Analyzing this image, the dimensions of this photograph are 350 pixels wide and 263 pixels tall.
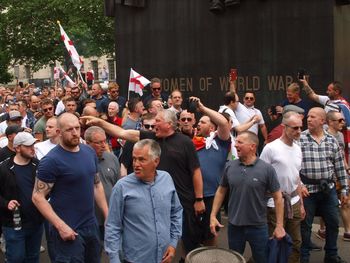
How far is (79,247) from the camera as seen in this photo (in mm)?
4660

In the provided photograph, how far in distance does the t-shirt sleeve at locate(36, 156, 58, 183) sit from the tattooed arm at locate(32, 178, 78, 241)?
4 cm

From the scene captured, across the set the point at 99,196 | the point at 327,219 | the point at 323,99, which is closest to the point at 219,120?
the point at 99,196

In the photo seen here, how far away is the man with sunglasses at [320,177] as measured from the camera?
606cm

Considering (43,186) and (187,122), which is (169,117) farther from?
(43,186)

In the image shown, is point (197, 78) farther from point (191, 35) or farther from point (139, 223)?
point (139, 223)

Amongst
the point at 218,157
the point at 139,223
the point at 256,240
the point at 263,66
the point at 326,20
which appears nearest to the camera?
the point at 139,223

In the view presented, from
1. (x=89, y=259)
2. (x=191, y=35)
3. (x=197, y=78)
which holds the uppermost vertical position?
(x=191, y=35)

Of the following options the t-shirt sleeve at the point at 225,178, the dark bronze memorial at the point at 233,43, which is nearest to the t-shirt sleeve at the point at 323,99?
the dark bronze memorial at the point at 233,43

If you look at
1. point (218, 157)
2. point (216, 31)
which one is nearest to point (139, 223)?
point (218, 157)

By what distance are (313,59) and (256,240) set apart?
6326mm

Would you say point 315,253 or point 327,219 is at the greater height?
point 327,219

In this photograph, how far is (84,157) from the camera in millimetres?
4781

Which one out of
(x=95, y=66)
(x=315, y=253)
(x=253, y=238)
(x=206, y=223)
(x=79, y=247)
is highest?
(x=95, y=66)

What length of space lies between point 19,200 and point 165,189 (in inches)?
77.1
